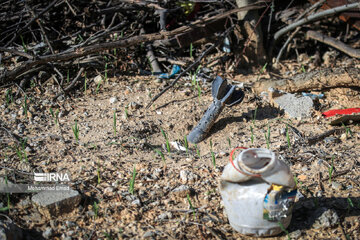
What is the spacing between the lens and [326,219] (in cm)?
229

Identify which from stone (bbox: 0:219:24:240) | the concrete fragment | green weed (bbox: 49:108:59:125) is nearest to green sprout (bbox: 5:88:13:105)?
green weed (bbox: 49:108:59:125)

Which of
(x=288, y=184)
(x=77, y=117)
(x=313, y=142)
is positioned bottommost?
(x=313, y=142)

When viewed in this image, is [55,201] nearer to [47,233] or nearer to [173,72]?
[47,233]

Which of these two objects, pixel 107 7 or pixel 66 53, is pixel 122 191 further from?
pixel 107 7

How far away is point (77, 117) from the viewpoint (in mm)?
3268

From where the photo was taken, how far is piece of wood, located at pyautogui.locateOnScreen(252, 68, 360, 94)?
11.1 ft

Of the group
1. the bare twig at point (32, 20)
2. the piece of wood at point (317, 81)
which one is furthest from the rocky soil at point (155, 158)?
the bare twig at point (32, 20)

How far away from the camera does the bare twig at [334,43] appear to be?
3863mm

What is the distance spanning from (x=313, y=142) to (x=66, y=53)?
2.10m

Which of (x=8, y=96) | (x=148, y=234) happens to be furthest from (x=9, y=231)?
(x=8, y=96)

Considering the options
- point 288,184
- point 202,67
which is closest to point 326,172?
point 288,184

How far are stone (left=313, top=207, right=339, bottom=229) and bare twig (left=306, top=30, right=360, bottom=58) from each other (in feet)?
6.66

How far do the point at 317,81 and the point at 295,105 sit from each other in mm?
314

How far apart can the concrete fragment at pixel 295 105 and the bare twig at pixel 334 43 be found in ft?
2.71
